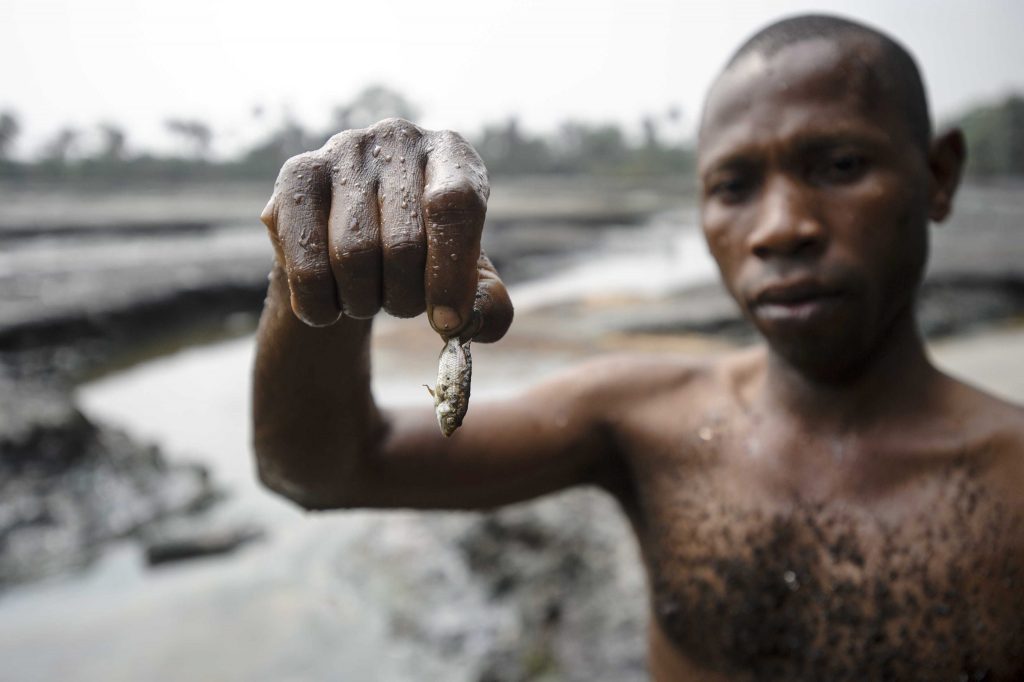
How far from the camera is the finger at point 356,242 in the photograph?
2.88 feet

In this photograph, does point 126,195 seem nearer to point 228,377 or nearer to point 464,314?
point 228,377

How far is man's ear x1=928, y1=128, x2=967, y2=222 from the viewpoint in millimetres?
1604

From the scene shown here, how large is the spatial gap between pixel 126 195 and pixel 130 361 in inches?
525

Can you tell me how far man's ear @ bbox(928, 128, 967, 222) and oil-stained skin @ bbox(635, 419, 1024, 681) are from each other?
0.53 meters

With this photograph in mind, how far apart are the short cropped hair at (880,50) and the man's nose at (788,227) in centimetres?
30

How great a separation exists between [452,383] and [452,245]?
0.17 meters

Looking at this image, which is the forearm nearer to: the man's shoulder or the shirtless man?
the shirtless man

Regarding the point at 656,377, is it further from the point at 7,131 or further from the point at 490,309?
the point at 7,131

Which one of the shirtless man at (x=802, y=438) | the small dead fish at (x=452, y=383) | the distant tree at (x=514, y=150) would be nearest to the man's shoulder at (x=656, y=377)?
the shirtless man at (x=802, y=438)

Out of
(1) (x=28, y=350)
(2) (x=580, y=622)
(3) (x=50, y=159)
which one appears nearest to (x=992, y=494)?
Result: (2) (x=580, y=622)

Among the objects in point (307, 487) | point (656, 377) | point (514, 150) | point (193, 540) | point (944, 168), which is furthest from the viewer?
point (514, 150)

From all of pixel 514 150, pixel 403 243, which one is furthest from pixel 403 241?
pixel 514 150

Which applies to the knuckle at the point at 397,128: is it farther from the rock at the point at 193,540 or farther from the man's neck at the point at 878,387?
the rock at the point at 193,540

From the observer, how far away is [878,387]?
1.55 meters
